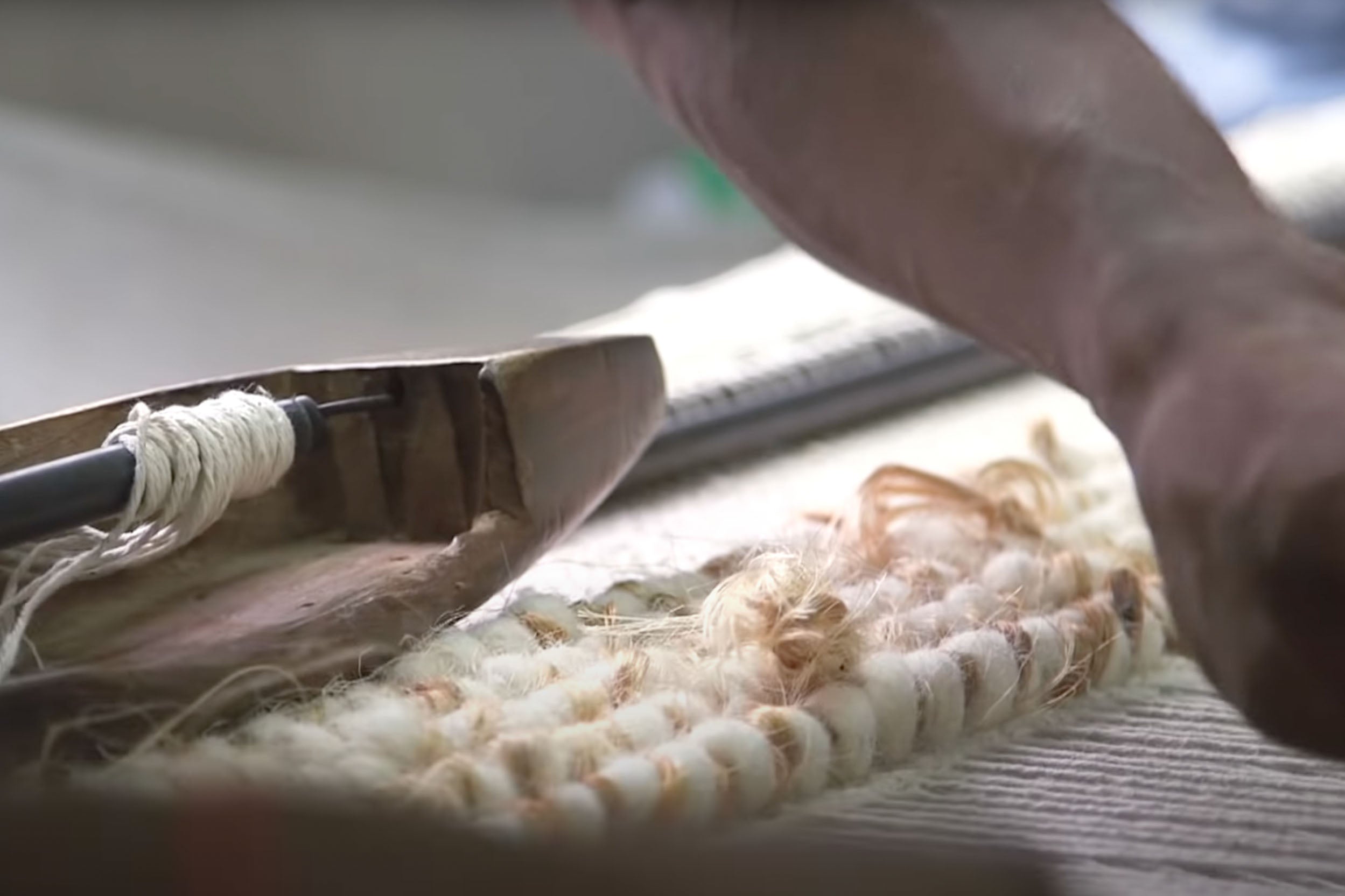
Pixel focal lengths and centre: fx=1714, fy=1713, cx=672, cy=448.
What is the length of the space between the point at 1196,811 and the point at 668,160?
6.13 ft

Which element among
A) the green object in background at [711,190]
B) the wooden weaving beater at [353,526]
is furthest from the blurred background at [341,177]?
the wooden weaving beater at [353,526]

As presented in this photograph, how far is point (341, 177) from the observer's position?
1.88m

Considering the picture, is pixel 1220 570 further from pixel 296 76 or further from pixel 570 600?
pixel 296 76

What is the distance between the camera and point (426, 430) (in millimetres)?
507

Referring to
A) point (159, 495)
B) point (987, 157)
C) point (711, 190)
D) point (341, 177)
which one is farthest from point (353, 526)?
point (711, 190)

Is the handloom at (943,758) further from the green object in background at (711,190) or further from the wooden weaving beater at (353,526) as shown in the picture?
the green object in background at (711,190)

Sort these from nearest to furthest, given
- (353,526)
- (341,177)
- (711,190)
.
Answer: (353,526) → (341,177) → (711,190)

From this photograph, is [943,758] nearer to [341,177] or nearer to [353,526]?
[353,526]

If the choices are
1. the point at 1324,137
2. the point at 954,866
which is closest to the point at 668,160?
the point at 1324,137

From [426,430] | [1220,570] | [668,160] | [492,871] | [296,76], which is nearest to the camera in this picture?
[492,871]

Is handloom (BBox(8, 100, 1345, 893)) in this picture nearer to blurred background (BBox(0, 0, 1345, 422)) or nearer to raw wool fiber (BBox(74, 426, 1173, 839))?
raw wool fiber (BBox(74, 426, 1173, 839))

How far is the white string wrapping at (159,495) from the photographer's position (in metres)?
0.42

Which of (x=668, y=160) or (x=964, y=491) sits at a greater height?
(x=668, y=160)

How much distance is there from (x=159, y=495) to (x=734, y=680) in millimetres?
153
